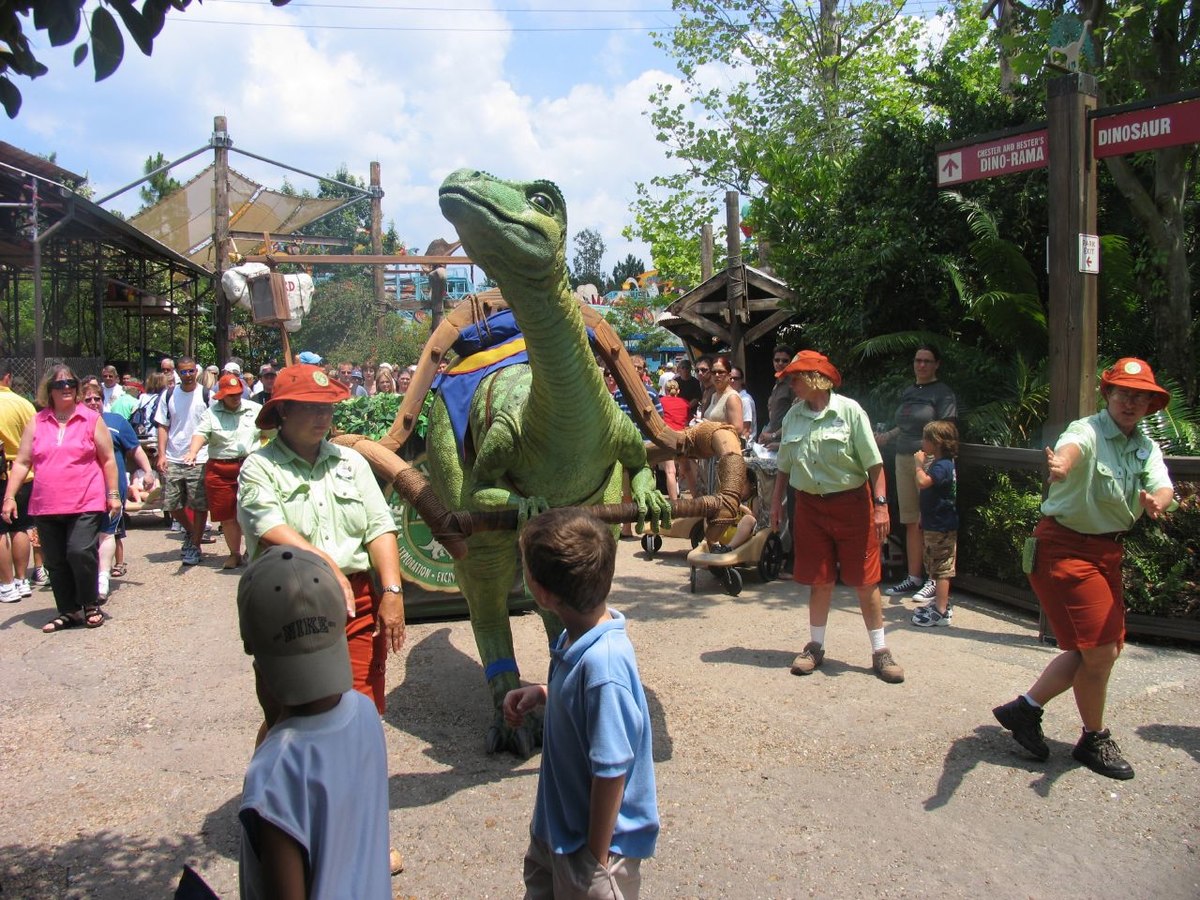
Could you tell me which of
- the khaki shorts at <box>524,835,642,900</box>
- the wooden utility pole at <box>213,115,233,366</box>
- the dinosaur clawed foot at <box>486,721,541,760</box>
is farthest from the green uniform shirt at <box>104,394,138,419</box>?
the khaki shorts at <box>524,835,642,900</box>

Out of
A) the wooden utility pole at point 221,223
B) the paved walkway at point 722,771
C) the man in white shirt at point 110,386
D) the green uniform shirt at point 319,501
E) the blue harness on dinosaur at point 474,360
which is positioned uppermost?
the wooden utility pole at point 221,223

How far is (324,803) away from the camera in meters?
1.66

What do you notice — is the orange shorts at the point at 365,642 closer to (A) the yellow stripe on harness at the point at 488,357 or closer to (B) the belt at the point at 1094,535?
(A) the yellow stripe on harness at the point at 488,357

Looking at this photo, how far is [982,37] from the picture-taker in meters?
20.5

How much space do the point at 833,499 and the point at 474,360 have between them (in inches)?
84.1

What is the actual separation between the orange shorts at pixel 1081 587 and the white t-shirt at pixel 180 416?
7.83 meters

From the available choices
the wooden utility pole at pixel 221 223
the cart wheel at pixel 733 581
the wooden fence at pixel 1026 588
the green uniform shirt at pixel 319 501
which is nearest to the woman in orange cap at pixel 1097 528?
the wooden fence at pixel 1026 588

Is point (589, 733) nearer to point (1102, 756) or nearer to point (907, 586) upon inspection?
point (1102, 756)

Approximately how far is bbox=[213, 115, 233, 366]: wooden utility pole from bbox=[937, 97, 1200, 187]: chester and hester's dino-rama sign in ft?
47.9

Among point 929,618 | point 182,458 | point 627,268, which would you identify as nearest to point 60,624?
point 182,458

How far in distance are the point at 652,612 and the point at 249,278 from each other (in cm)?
713

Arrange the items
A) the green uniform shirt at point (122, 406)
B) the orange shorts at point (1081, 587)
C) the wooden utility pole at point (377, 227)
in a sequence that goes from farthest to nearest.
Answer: the wooden utility pole at point (377, 227)
the green uniform shirt at point (122, 406)
the orange shorts at point (1081, 587)

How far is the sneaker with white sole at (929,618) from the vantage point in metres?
6.23

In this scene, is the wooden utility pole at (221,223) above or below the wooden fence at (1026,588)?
above
